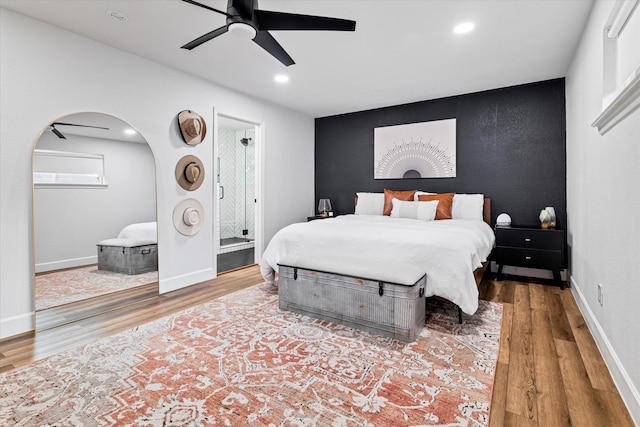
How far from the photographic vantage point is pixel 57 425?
58.7 inches

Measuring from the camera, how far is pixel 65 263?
9.56ft

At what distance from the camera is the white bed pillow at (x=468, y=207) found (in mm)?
4215

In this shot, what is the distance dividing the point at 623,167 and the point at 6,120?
4.15 m

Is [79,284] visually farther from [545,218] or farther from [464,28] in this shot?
[545,218]

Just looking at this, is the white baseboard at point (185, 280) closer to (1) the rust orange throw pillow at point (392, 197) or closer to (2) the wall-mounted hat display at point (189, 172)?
(2) the wall-mounted hat display at point (189, 172)

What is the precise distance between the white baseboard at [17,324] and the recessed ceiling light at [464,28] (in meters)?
4.26

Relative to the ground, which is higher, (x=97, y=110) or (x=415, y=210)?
(x=97, y=110)

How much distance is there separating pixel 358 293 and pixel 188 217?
228 cm

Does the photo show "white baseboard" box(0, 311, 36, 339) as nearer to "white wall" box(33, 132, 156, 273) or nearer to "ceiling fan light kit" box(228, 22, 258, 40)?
"white wall" box(33, 132, 156, 273)

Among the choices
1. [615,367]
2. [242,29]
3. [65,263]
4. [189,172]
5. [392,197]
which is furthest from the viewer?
[392,197]

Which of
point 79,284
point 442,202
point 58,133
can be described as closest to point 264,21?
point 58,133

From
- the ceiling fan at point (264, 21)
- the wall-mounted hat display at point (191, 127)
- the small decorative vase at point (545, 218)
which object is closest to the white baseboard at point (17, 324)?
the wall-mounted hat display at point (191, 127)

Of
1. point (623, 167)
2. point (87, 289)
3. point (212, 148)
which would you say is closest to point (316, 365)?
point (623, 167)

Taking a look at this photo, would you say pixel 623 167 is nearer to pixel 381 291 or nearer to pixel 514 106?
pixel 381 291
